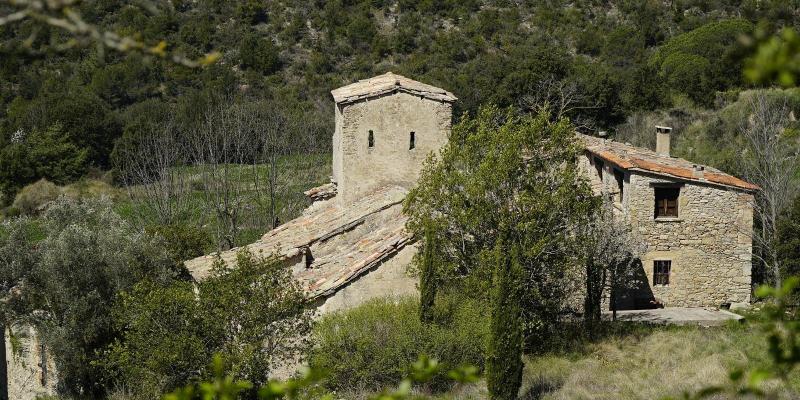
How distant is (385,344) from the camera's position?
19062mm

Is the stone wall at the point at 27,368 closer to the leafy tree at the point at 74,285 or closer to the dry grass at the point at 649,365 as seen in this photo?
the leafy tree at the point at 74,285

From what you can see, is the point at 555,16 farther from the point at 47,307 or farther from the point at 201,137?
the point at 47,307

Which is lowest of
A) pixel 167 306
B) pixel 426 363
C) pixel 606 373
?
pixel 606 373

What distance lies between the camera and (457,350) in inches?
756

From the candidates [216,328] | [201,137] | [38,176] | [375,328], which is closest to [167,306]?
[216,328]

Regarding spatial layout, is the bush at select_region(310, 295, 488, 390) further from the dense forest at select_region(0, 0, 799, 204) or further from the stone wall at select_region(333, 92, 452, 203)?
the dense forest at select_region(0, 0, 799, 204)

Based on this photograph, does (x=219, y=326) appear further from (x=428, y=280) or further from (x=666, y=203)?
(x=666, y=203)

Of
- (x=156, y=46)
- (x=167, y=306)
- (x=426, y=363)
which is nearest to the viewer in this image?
(x=156, y=46)

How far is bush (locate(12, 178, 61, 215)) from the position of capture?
4953 cm

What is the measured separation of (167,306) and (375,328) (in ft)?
12.2

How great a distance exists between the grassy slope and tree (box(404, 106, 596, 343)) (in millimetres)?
1193

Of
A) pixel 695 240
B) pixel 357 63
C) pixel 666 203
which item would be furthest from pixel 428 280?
pixel 357 63

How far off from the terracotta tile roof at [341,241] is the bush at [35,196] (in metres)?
27.3

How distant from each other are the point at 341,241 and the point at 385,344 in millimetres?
4235
